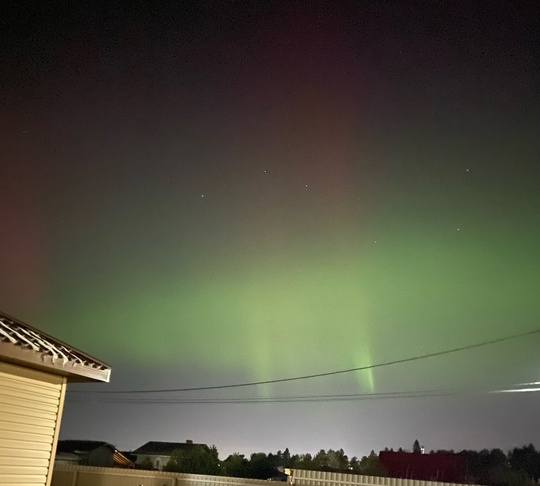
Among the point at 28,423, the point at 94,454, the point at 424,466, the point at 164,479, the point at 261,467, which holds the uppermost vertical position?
the point at 94,454

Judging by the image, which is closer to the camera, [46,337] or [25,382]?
[25,382]

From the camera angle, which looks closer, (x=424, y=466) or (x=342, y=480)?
(x=342, y=480)

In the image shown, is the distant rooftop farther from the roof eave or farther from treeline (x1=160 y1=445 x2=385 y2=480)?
the roof eave

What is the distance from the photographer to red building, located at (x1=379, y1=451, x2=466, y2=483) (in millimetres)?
23500

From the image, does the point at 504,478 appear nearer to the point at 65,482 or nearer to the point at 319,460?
the point at 319,460

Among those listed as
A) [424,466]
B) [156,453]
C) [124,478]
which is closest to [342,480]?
[124,478]

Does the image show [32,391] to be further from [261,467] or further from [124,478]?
[261,467]

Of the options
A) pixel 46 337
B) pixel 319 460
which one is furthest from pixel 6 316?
pixel 319 460

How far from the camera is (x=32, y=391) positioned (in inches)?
327

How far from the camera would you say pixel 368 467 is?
27.7 metres

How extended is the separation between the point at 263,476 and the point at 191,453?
4.68 m

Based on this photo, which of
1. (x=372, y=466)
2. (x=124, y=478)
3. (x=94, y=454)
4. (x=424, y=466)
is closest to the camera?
(x=124, y=478)

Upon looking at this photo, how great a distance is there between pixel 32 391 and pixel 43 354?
835mm

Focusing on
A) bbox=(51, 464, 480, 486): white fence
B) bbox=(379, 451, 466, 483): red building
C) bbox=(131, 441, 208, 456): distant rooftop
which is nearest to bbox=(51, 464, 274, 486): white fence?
bbox=(51, 464, 480, 486): white fence
